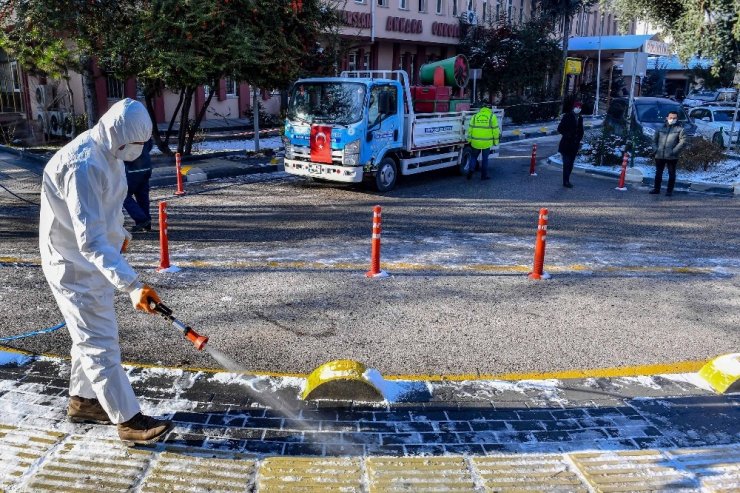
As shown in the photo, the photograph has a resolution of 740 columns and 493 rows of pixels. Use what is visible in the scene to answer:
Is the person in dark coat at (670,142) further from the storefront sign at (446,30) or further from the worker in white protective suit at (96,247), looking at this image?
the storefront sign at (446,30)

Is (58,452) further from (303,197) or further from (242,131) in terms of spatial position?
(242,131)

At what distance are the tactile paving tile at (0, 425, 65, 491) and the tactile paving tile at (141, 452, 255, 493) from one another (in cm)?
72

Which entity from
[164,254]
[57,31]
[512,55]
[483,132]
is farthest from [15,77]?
[164,254]

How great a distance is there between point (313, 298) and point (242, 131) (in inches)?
733

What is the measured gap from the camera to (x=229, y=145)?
759 inches

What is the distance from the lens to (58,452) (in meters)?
3.73

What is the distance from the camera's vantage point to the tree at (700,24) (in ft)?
48.5

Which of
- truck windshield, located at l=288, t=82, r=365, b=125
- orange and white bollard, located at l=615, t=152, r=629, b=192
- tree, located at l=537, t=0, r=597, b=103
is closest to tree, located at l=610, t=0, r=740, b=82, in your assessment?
orange and white bollard, located at l=615, t=152, r=629, b=192

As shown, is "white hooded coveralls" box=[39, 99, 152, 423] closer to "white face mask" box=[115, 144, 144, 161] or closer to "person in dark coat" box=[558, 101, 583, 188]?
"white face mask" box=[115, 144, 144, 161]

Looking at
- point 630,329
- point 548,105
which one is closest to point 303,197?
point 630,329

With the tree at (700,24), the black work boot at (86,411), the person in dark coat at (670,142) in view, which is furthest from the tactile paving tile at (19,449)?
the tree at (700,24)

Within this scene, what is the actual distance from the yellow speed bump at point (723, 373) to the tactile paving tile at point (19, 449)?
4.63m

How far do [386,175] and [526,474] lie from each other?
979cm

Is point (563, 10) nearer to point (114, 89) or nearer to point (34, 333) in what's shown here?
point (114, 89)
